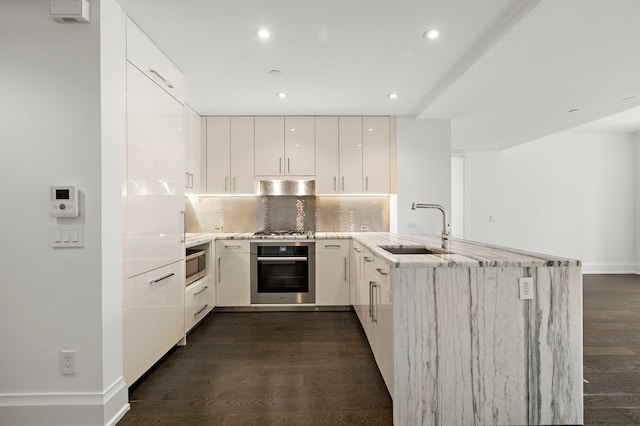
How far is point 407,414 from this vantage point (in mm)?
1692

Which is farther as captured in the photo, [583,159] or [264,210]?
[583,159]

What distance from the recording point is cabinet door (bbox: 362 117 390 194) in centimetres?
412

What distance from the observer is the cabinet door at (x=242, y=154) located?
13.4 feet

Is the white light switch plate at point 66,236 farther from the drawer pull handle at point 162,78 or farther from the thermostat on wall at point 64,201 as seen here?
the drawer pull handle at point 162,78

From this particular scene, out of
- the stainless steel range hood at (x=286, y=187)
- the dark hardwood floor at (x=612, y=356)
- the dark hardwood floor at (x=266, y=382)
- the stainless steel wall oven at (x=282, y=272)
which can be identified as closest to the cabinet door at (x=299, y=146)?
the stainless steel range hood at (x=286, y=187)

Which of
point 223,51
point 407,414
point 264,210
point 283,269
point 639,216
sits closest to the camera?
point 407,414

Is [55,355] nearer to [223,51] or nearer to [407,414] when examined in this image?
[407,414]

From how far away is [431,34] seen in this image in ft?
7.36

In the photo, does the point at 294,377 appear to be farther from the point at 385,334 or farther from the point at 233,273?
the point at 233,273

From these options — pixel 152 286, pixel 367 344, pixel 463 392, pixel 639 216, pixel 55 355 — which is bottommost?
pixel 367 344

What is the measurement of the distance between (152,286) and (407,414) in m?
1.83

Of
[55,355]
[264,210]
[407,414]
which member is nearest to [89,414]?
[55,355]

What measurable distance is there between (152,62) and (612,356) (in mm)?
4239

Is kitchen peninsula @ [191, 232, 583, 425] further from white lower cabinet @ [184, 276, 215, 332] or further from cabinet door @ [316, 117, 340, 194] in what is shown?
cabinet door @ [316, 117, 340, 194]
